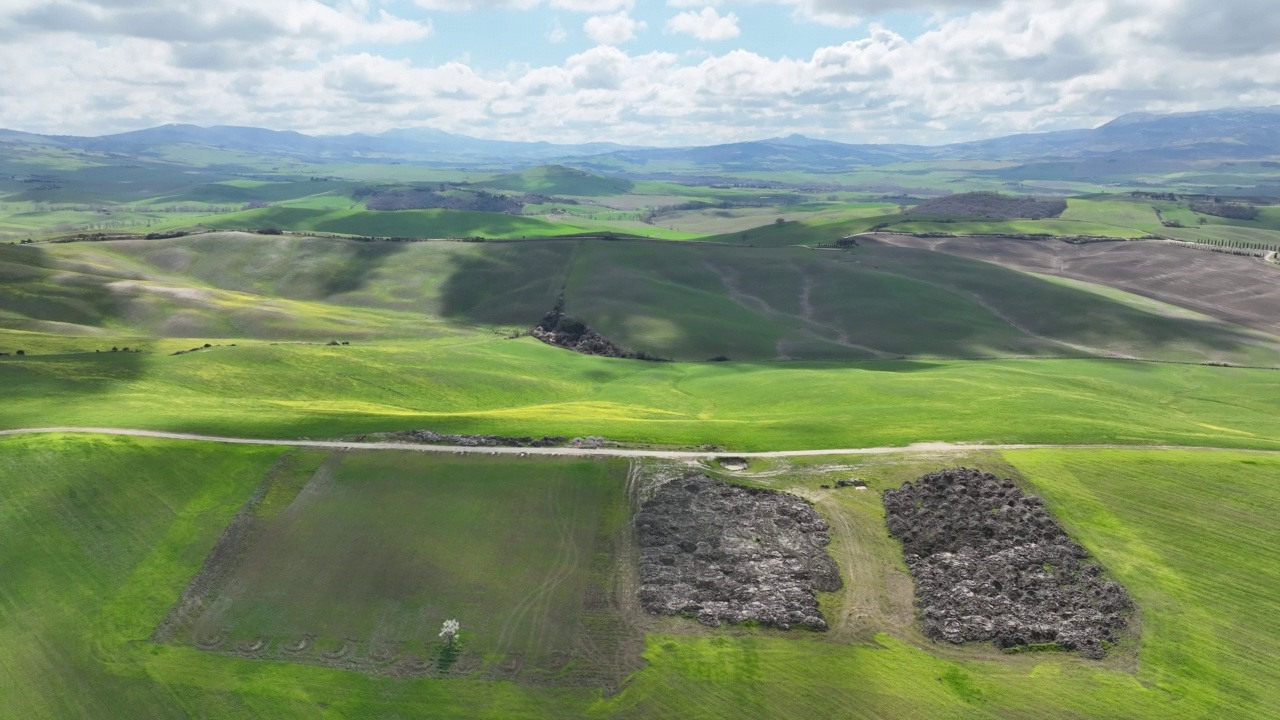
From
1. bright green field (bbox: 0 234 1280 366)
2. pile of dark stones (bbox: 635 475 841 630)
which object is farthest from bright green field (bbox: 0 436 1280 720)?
bright green field (bbox: 0 234 1280 366)

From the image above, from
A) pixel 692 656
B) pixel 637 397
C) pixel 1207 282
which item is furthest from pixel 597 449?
pixel 1207 282

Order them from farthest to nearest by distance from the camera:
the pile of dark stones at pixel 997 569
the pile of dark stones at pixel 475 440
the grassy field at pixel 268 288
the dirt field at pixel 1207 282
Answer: the dirt field at pixel 1207 282 < the grassy field at pixel 268 288 < the pile of dark stones at pixel 475 440 < the pile of dark stones at pixel 997 569

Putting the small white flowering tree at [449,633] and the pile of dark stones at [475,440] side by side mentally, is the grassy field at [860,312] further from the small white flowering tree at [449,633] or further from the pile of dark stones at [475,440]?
the small white flowering tree at [449,633]

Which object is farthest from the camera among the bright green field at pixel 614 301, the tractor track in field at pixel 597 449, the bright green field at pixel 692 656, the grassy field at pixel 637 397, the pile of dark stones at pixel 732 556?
the bright green field at pixel 614 301

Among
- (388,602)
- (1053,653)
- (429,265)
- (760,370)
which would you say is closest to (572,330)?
(760,370)

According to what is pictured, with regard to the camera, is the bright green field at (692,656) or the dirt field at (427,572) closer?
the bright green field at (692,656)

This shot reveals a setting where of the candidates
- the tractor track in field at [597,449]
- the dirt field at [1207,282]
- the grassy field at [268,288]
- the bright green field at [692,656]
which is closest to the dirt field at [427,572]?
the bright green field at [692,656]

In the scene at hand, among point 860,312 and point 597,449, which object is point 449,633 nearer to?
point 597,449
